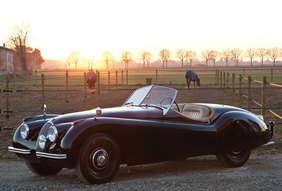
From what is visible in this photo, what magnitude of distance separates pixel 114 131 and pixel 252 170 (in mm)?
2347

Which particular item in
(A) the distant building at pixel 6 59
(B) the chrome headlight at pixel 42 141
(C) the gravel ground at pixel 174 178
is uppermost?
(A) the distant building at pixel 6 59

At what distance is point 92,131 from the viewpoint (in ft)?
16.6

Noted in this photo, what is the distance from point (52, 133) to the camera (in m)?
5.09

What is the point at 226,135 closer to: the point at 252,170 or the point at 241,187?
the point at 252,170

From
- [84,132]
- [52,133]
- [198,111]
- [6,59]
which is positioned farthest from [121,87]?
[6,59]

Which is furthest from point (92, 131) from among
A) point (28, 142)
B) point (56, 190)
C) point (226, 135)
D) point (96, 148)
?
point (226, 135)

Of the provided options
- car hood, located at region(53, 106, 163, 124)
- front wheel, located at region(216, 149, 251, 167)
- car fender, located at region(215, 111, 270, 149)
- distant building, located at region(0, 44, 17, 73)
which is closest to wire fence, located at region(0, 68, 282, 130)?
car fender, located at region(215, 111, 270, 149)

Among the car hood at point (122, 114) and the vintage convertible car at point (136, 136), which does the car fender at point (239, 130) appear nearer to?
the vintage convertible car at point (136, 136)

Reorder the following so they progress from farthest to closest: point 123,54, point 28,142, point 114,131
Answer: point 123,54 < point 28,142 < point 114,131

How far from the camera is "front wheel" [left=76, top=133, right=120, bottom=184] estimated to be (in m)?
4.99

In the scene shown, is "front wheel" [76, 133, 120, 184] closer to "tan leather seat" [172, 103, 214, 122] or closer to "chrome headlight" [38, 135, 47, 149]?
"chrome headlight" [38, 135, 47, 149]

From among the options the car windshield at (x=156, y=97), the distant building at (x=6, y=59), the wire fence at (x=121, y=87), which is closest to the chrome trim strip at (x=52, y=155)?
the car windshield at (x=156, y=97)

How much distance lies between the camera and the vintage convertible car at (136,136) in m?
5.02

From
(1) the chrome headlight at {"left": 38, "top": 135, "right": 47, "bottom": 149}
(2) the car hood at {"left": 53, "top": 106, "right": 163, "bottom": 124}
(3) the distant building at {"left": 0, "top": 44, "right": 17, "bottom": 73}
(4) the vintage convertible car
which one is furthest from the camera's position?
(3) the distant building at {"left": 0, "top": 44, "right": 17, "bottom": 73}
